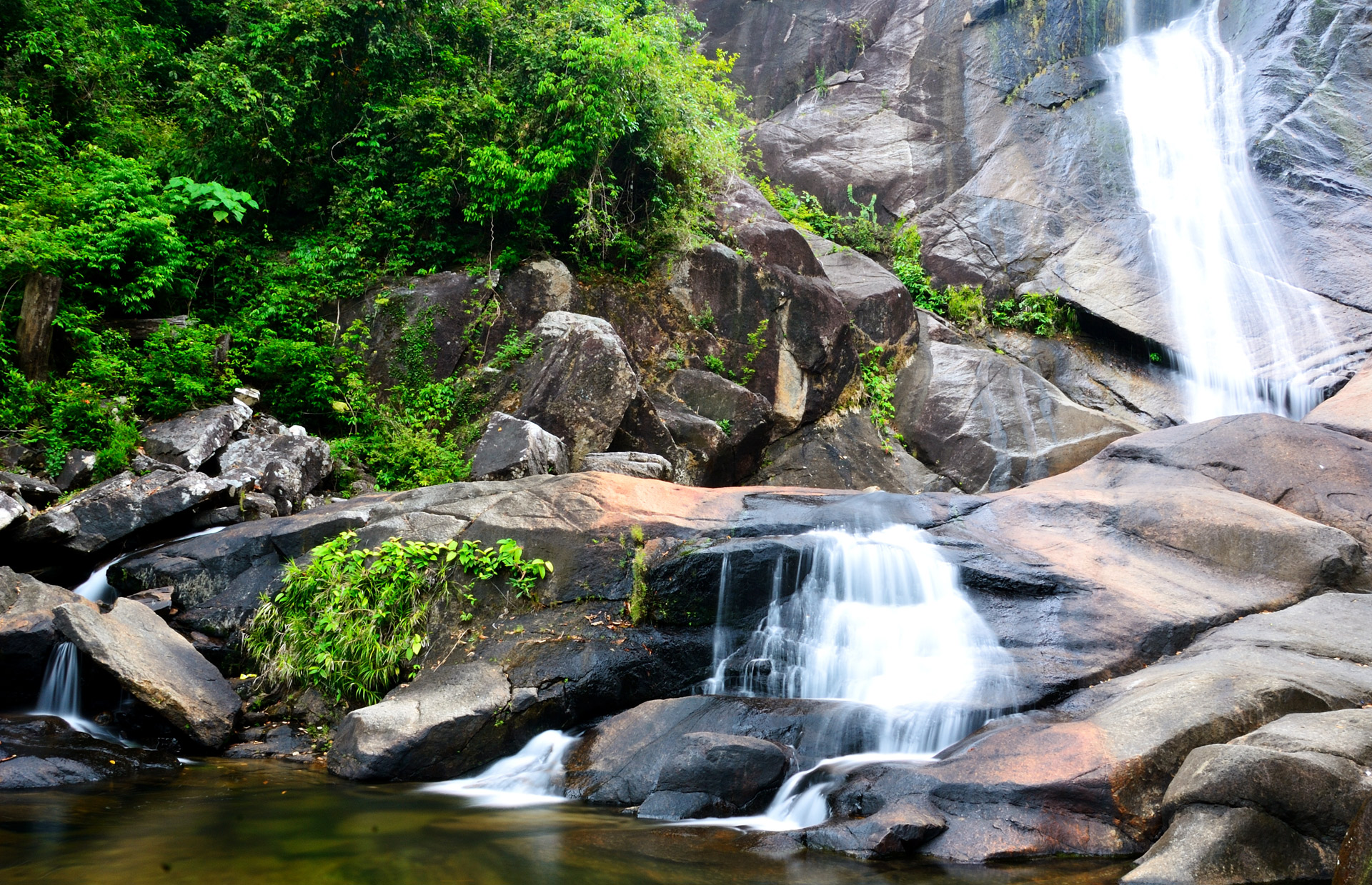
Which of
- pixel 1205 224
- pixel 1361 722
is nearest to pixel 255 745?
pixel 1361 722

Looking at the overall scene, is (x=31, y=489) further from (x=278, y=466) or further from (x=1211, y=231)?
(x=1211, y=231)

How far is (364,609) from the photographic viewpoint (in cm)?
723

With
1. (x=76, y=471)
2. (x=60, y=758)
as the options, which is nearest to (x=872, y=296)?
(x=76, y=471)

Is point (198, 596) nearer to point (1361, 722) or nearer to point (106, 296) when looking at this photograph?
point (106, 296)

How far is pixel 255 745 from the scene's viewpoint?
666cm

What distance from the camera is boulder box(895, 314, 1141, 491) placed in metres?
13.9

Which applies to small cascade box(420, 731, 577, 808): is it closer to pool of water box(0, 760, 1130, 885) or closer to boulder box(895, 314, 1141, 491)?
pool of water box(0, 760, 1130, 885)

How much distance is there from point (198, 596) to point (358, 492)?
8.64 ft

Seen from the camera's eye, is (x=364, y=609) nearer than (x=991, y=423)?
Yes

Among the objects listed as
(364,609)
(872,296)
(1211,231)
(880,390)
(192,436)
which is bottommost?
(364,609)

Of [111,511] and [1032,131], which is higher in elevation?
[1032,131]

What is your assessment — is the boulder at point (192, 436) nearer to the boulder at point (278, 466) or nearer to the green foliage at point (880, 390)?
the boulder at point (278, 466)

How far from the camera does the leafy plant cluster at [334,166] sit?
10719 millimetres

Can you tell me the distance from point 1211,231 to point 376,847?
18194mm
